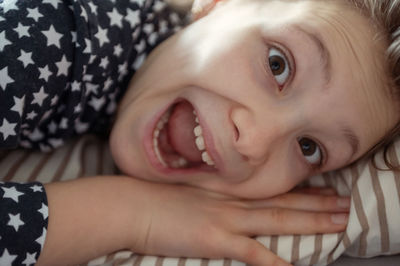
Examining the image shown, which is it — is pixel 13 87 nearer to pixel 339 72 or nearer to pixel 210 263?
pixel 210 263

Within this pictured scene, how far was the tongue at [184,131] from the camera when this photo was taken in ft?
3.45

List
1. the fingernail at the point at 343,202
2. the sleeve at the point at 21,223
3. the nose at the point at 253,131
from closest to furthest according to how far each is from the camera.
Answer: the sleeve at the point at 21,223, the nose at the point at 253,131, the fingernail at the point at 343,202

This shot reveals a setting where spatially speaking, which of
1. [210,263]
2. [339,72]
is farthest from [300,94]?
[210,263]

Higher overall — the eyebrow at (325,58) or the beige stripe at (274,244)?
the eyebrow at (325,58)

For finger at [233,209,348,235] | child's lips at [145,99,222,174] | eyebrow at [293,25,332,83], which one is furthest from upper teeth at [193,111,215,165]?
eyebrow at [293,25,332,83]

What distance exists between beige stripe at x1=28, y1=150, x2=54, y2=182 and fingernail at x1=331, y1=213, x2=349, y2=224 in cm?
58

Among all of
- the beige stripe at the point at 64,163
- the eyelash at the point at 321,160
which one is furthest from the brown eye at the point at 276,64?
the beige stripe at the point at 64,163

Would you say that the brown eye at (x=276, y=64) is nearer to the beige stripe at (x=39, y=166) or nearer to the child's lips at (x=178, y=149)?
the child's lips at (x=178, y=149)

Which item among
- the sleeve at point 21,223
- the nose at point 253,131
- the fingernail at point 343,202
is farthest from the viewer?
the fingernail at point 343,202

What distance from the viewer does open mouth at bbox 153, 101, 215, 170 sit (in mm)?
1048

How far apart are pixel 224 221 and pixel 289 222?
12 centimetres

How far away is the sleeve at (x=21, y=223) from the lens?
2.40ft

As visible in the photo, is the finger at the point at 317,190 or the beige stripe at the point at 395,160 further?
the finger at the point at 317,190

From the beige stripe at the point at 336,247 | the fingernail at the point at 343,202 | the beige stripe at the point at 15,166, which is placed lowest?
the beige stripe at the point at 336,247
